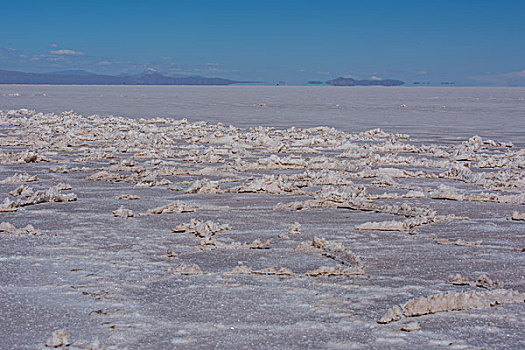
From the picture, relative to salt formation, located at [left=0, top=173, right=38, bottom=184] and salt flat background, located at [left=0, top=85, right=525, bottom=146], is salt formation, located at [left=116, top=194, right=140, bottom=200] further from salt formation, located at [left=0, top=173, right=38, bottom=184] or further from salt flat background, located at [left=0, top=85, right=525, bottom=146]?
salt flat background, located at [left=0, top=85, right=525, bottom=146]

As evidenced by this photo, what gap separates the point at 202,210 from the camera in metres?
6.69

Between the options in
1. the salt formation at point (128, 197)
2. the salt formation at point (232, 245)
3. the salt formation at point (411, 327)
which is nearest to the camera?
the salt formation at point (411, 327)

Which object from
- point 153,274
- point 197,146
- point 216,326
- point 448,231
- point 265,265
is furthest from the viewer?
point 197,146

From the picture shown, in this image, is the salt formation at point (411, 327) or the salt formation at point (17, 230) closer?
the salt formation at point (411, 327)

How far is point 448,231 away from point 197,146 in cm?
837

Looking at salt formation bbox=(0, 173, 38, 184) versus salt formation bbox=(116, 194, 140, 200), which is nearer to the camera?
salt formation bbox=(116, 194, 140, 200)

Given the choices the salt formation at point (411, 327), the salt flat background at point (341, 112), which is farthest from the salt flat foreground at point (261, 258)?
the salt flat background at point (341, 112)

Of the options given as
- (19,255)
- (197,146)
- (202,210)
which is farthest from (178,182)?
(197,146)

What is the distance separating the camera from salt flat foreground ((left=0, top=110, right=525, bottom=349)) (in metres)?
3.38

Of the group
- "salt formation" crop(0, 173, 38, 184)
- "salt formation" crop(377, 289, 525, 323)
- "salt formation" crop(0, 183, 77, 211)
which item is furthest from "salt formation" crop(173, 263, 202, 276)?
"salt formation" crop(0, 173, 38, 184)

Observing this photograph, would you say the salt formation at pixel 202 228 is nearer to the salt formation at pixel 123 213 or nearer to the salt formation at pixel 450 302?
the salt formation at pixel 123 213

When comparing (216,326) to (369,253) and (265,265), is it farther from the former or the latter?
(369,253)

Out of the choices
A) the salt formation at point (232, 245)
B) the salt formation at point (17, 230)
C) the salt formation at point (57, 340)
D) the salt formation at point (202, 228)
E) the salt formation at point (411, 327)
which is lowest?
the salt formation at point (57, 340)

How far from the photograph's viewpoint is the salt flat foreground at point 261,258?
3.38 metres
